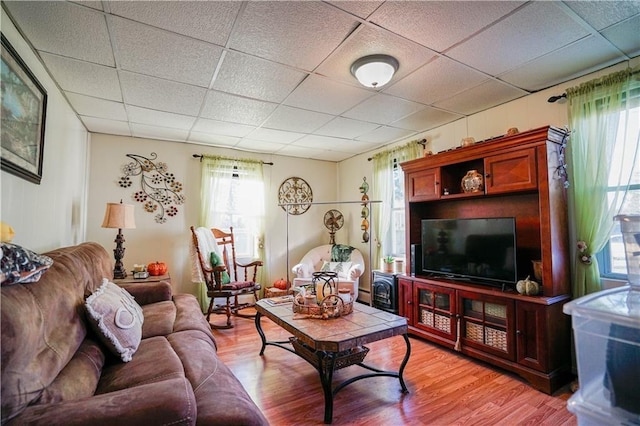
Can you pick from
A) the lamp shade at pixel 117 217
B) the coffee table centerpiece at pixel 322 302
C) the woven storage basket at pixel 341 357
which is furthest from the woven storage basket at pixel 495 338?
the lamp shade at pixel 117 217

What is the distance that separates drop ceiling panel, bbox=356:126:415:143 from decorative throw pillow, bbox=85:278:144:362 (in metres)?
3.21

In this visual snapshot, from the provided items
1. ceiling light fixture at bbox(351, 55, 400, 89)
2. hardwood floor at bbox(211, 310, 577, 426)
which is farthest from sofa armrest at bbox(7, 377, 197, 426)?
ceiling light fixture at bbox(351, 55, 400, 89)

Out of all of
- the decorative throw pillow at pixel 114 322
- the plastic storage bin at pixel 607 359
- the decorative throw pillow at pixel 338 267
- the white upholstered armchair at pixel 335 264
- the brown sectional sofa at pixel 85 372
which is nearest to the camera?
the plastic storage bin at pixel 607 359

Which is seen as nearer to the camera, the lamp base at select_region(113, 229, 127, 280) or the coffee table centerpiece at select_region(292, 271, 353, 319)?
the coffee table centerpiece at select_region(292, 271, 353, 319)

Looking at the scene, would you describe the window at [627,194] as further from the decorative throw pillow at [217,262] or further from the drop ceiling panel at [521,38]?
the decorative throw pillow at [217,262]

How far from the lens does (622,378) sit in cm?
91

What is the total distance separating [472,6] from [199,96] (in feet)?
7.48

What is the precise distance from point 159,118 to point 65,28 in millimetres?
1586

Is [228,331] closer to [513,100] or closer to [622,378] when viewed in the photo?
[622,378]

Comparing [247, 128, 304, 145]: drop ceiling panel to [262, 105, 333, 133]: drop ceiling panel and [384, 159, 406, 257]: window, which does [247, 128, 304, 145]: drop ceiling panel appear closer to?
[262, 105, 333, 133]: drop ceiling panel

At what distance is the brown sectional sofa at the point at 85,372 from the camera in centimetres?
101

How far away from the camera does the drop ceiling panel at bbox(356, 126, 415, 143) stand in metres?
3.94

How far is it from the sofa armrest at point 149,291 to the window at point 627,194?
363cm

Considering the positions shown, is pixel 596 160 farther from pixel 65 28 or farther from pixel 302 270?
pixel 65 28
